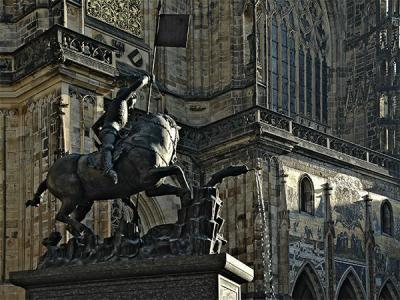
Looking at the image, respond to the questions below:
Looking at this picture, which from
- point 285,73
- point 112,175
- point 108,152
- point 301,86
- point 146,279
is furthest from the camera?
point 301,86

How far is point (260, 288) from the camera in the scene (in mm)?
23531

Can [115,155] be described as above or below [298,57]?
below

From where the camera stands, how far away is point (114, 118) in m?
10.6

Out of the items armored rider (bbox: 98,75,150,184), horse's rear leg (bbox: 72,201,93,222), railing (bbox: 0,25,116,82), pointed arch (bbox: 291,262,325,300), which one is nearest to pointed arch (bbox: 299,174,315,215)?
pointed arch (bbox: 291,262,325,300)

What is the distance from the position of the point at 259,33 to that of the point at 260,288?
27.6 ft

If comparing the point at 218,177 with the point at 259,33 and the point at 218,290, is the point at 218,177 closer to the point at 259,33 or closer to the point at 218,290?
the point at 218,290

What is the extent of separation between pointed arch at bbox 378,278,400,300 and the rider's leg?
1954 cm

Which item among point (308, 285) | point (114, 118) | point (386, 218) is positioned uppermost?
point (386, 218)

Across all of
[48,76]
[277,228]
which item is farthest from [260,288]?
[48,76]

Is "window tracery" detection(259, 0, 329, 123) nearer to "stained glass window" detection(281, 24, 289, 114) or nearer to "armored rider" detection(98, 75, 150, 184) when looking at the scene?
"stained glass window" detection(281, 24, 289, 114)

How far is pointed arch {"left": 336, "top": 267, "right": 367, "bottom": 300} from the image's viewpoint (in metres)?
27.1

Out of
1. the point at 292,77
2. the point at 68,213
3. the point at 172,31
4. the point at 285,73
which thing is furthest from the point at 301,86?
the point at 68,213

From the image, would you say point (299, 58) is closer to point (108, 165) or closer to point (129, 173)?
point (129, 173)

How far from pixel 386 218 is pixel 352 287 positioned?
3.01 metres
